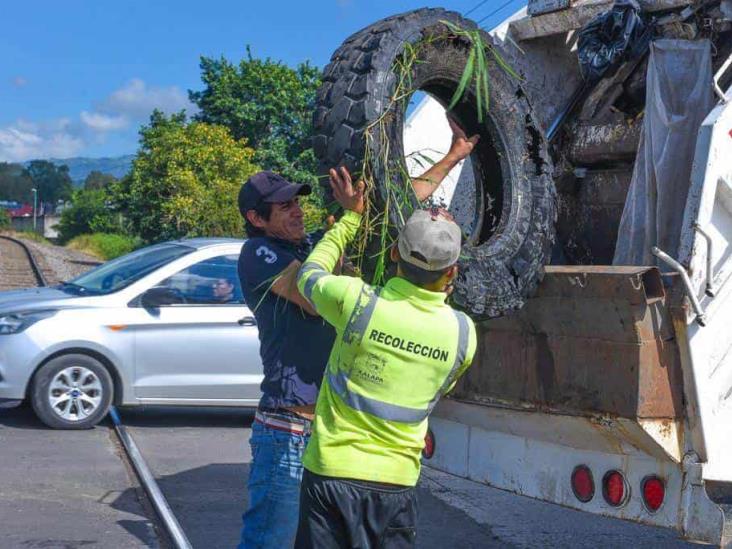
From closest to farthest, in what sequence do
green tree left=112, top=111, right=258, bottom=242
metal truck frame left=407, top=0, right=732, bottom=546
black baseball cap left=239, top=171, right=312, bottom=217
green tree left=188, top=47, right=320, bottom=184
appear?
black baseball cap left=239, top=171, right=312, bottom=217 < metal truck frame left=407, top=0, right=732, bottom=546 < green tree left=112, top=111, right=258, bottom=242 < green tree left=188, top=47, right=320, bottom=184

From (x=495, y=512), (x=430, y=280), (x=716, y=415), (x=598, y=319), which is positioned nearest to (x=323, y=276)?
(x=430, y=280)

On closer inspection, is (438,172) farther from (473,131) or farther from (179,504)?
(179,504)

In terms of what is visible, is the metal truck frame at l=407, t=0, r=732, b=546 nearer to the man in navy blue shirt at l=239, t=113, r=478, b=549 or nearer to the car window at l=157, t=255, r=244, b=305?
the man in navy blue shirt at l=239, t=113, r=478, b=549

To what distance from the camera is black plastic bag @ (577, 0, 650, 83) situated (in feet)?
18.6

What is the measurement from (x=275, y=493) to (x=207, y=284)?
5699 millimetres

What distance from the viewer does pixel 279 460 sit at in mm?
3836

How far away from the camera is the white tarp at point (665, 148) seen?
16.3 ft

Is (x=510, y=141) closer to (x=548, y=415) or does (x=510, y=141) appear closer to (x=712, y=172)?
(x=712, y=172)

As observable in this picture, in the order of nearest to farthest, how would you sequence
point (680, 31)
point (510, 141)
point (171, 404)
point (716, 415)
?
point (716, 415)
point (510, 141)
point (680, 31)
point (171, 404)

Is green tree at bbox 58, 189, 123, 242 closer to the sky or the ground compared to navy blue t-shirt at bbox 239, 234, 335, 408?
closer to the sky

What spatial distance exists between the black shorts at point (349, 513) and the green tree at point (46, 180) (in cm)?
19138

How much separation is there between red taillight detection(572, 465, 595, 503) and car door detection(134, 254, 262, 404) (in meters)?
4.86

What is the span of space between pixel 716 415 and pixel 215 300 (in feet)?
19.1

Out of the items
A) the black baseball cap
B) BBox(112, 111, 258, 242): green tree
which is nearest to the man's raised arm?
the black baseball cap
